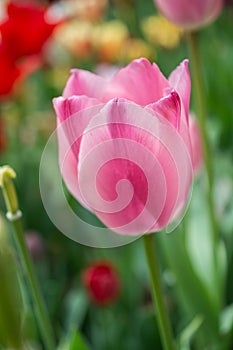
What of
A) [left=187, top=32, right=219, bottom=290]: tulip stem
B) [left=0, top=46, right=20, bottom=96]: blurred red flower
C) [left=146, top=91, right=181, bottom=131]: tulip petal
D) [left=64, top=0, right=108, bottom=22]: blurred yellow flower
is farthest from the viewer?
[left=64, top=0, right=108, bottom=22]: blurred yellow flower

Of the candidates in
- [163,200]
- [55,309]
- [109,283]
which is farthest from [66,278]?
[163,200]

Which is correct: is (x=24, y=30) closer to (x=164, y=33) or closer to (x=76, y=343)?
(x=164, y=33)

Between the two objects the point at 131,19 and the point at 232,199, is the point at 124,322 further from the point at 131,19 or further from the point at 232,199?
the point at 131,19

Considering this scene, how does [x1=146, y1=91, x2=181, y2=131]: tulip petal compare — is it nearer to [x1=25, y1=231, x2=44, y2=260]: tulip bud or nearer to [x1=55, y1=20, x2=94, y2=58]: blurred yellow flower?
[x1=25, y1=231, x2=44, y2=260]: tulip bud

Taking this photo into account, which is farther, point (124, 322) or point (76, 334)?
point (124, 322)

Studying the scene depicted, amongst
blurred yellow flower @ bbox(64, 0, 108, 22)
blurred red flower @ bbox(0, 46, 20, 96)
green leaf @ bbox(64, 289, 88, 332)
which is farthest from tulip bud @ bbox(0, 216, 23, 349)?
blurred yellow flower @ bbox(64, 0, 108, 22)

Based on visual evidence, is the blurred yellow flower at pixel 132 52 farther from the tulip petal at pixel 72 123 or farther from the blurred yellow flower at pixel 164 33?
the tulip petal at pixel 72 123
